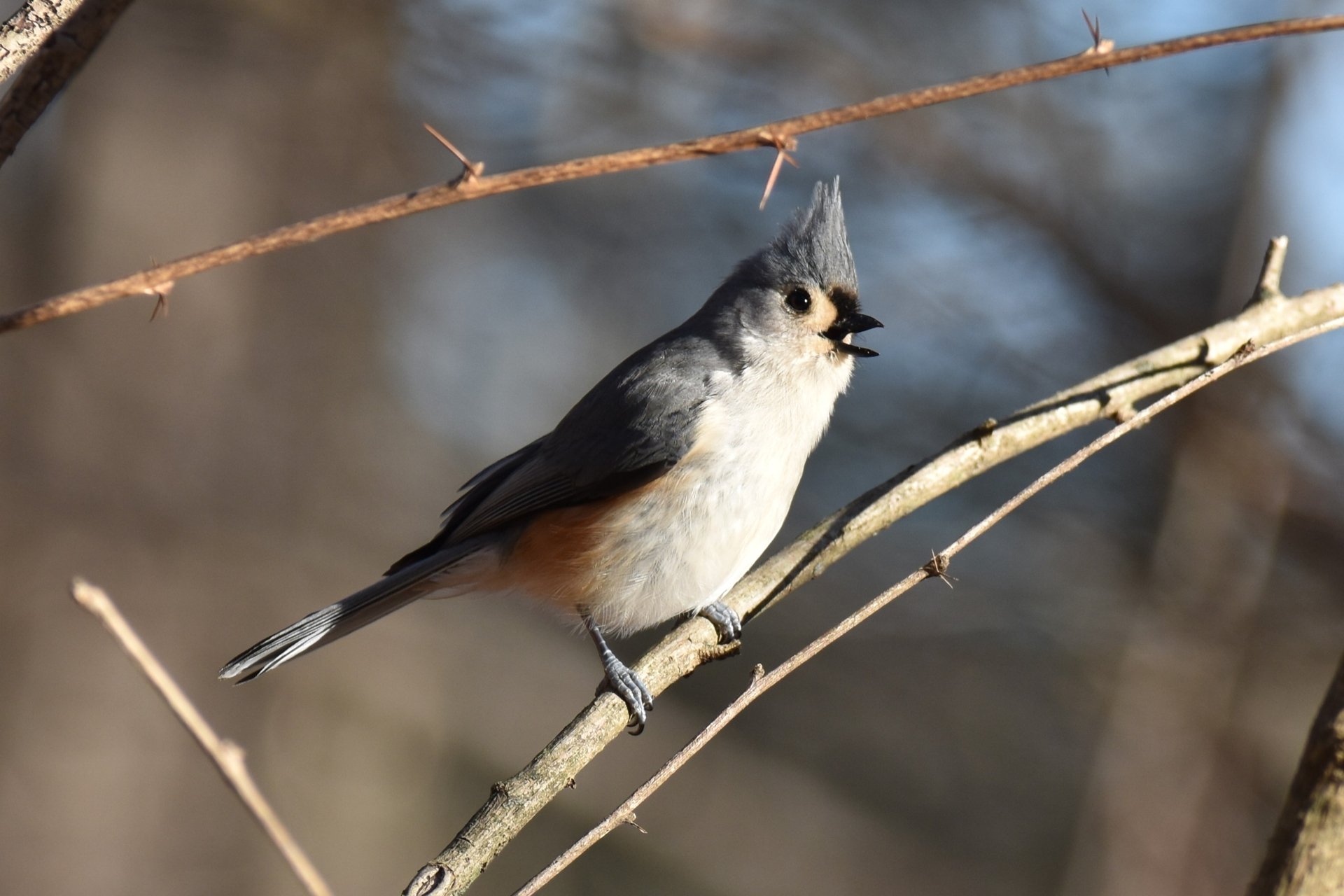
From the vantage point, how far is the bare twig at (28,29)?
1.25m

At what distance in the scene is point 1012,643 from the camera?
233 inches

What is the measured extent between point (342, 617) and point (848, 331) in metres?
1.49

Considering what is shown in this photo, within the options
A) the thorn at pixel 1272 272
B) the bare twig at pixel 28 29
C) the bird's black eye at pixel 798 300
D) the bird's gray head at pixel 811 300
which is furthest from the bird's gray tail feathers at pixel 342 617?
the thorn at pixel 1272 272

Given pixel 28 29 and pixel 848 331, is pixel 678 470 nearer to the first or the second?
pixel 848 331

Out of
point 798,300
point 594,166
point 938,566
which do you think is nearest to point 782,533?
point 798,300

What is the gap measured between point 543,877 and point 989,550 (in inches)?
197

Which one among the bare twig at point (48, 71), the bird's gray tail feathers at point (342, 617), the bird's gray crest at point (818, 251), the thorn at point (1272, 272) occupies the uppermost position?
the thorn at point (1272, 272)

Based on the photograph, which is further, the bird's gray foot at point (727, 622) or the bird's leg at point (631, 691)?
the bird's gray foot at point (727, 622)

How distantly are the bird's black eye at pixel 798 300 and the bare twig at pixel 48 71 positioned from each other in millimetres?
1876

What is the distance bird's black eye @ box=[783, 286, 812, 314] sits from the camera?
112 inches

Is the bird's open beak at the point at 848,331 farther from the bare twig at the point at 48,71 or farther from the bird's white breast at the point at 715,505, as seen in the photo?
the bare twig at the point at 48,71

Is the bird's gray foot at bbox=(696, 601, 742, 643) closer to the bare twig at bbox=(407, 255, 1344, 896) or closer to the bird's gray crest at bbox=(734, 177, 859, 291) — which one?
the bare twig at bbox=(407, 255, 1344, 896)

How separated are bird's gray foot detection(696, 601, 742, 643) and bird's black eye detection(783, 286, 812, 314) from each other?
0.85m

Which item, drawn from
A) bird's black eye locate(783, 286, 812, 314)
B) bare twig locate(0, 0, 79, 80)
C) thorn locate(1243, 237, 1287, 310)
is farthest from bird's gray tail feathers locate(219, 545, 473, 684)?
thorn locate(1243, 237, 1287, 310)
